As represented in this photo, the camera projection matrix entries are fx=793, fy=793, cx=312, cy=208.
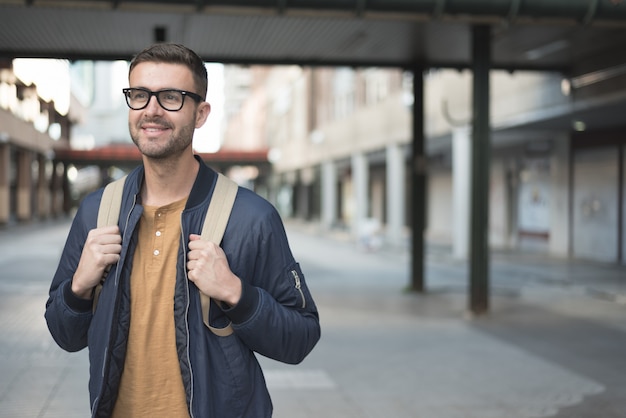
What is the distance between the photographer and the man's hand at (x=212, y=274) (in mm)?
2305

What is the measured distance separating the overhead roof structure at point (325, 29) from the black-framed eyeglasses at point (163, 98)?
747cm

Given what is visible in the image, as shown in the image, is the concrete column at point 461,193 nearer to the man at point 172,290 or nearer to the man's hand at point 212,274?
the man at point 172,290

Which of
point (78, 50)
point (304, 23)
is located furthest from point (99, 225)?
point (78, 50)

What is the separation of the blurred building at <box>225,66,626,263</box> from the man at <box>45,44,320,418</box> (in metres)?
14.5

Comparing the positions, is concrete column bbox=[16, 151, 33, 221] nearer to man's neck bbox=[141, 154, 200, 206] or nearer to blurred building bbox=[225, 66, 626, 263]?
blurred building bbox=[225, 66, 626, 263]

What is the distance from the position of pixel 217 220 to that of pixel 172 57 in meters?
0.52

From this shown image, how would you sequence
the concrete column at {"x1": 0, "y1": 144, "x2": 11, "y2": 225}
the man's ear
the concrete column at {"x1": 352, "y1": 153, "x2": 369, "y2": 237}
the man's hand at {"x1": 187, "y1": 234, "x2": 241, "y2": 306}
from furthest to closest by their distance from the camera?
the concrete column at {"x1": 0, "y1": 144, "x2": 11, "y2": 225} → the concrete column at {"x1": 352, "y1": 153, "x2": 369, "y2": 237} → the man's ear → the man's hand at {"x1": 187, "y1": 234, "x2": 241, "y2": 306}

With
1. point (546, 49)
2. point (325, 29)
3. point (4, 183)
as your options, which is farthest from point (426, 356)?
point (4, 183)

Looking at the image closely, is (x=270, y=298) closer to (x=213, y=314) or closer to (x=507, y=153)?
(x=213, y=314)

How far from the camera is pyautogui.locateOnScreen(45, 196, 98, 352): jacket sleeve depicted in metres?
2.51

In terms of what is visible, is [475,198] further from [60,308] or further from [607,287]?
[60,308]

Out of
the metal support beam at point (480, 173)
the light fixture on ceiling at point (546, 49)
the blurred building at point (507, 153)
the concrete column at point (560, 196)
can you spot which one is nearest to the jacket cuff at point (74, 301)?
the metal support beam at point (480, 173)

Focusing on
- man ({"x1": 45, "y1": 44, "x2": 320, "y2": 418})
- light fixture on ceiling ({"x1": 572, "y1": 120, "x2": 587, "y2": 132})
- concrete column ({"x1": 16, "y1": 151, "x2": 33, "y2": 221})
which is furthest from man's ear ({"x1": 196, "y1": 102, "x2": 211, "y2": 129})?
concrete column ({"x1": 16, "y1": 151, "x2": 33, "y2": 221})

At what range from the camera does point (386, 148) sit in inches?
1219
